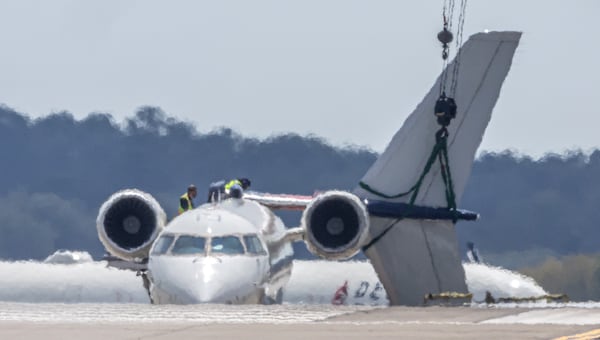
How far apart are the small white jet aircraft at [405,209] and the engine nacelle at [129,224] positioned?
0.9 inches

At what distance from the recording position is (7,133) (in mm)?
74625

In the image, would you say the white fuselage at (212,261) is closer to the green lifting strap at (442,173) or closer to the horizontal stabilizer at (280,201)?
the horizontal stabilizer at (280,201)

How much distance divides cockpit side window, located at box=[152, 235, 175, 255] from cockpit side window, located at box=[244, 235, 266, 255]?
5.12 ft

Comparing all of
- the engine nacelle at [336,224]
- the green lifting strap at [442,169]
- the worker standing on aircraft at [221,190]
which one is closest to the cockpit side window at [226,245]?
the engine nacelle at [336,224]

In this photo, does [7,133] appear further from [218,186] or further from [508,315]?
[508,315]

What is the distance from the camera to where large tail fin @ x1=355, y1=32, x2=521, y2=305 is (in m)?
39.4

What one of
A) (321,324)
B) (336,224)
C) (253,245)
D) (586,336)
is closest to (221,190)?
(336,224)

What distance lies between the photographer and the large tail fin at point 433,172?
39.4 meters

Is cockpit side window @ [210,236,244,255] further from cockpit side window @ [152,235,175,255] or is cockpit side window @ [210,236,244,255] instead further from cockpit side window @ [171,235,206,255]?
cockpit side window @ [152,235,175,255]

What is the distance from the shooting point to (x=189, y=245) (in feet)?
113

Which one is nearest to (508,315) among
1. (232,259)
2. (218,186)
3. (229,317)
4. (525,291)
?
(229,317)

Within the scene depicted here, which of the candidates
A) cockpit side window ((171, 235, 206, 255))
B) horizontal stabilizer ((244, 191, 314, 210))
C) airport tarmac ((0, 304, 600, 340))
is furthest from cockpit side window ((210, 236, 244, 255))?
airport tarmac ((0, 304, 600, 340))

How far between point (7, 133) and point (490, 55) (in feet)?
127

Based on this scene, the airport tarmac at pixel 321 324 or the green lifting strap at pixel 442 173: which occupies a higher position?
the green lifting strap at pixel 442 173
